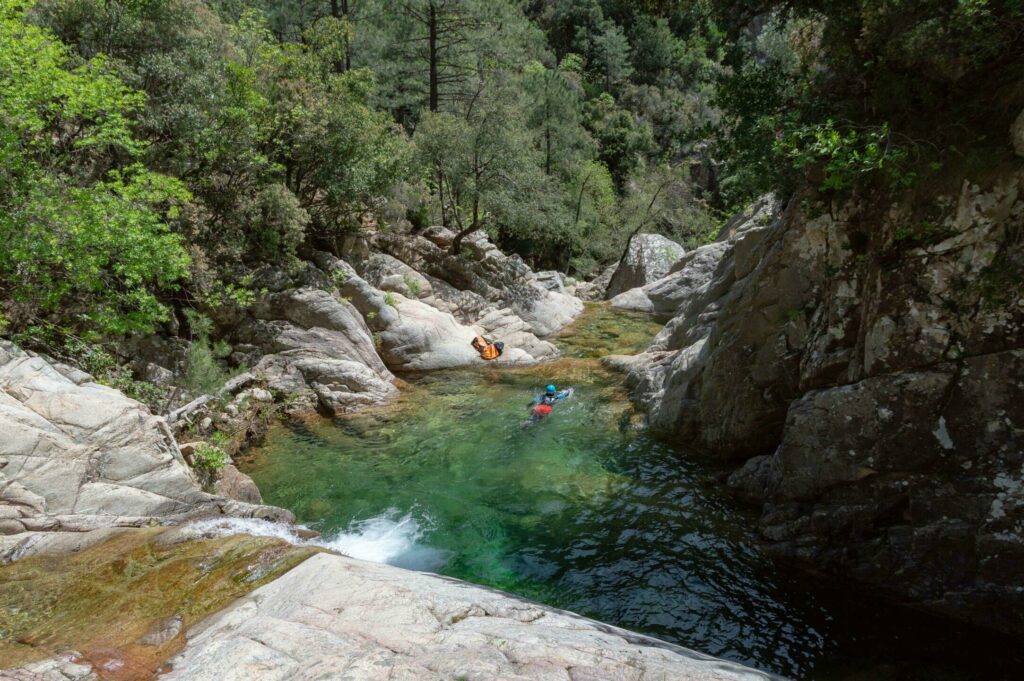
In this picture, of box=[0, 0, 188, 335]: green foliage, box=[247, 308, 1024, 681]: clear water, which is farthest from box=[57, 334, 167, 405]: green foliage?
box=[247, 308, 1024, 681]: clear water

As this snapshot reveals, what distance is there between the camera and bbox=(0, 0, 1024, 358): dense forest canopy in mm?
7895

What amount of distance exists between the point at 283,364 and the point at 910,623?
A: 15.5 meters

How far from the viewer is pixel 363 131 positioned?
20594mm

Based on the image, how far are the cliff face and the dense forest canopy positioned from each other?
2.97 feet

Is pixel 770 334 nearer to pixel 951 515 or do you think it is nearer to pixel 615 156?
pixel 951 515

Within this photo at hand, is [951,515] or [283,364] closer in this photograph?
[951,515]

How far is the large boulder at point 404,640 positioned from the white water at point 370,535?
2.40 metres

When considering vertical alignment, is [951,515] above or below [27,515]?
above

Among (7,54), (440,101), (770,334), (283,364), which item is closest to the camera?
(7,54)

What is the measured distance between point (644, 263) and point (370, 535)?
87.5ft

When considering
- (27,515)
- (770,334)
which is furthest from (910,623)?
(27,515)

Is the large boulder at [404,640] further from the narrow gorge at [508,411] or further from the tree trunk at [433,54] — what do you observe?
the tree trunk at [433,54]

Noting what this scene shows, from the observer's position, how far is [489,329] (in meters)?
24.2

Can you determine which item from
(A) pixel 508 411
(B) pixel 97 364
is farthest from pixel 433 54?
(B) pixel 97 364
